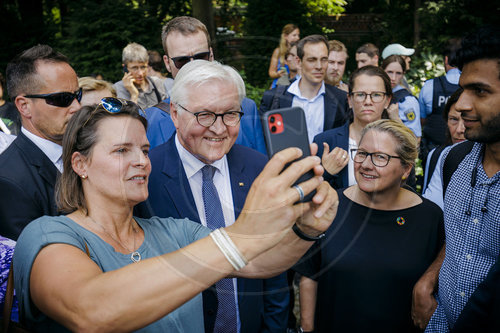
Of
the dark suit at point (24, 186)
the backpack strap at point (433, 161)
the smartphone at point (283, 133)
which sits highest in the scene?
the smartphone at point (283, 133)

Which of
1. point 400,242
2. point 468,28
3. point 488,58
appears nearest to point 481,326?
point 400,242

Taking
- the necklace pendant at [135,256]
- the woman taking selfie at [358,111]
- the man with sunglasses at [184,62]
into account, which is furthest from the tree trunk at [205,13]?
the necklace pendant at [135,256]

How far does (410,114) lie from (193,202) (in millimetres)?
3210

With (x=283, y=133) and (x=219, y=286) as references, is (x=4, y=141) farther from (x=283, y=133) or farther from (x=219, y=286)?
(x=283, y=133)

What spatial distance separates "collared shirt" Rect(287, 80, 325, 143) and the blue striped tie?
3.23ft

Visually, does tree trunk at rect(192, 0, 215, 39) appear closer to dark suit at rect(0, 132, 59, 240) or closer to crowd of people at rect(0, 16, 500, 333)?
crowd of people at rect(0, 16, 500, 333)

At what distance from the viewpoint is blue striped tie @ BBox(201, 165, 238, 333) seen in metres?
1.82

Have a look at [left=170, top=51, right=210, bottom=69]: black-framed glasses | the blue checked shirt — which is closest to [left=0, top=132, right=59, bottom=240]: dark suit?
[left=170, top=51, right=210, bottom=69]: black-framed glasses

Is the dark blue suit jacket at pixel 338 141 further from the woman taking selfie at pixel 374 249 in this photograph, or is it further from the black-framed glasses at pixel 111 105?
the black-framed glasses at pixel 111 105

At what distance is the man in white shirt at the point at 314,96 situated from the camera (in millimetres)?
2789

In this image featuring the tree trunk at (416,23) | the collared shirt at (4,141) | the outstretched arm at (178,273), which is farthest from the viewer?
the tree trunk at (416,23)

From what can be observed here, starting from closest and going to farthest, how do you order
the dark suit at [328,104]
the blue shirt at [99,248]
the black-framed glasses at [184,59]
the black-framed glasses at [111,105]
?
1. the blue shirt at [99,248]
2. the black-framed glasses at [111,105]
3. the black-framed glasses at [184,59]
4. the dark suit at [328,104]

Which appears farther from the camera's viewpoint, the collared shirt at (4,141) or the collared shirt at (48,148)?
the collared shirt at (4,141)

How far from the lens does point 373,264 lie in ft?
7.05
